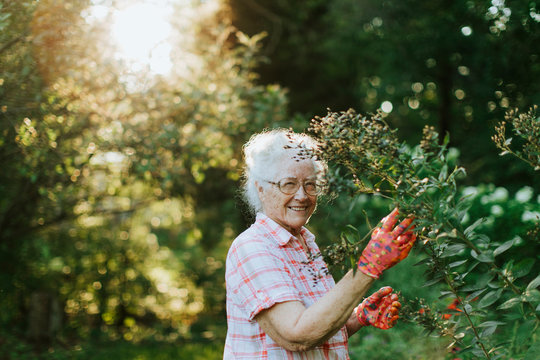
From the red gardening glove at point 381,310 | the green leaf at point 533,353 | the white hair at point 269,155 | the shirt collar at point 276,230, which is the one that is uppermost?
the white hair at point 269,155

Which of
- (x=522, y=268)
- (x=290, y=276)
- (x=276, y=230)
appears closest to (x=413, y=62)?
(x=276, y=230)

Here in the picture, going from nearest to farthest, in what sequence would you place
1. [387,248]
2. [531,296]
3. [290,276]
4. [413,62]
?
[531,296] → [387,248] → [290,276] → [413,62]

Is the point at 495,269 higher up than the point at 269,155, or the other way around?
the point at 269,155

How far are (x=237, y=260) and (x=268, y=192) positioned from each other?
38 cm

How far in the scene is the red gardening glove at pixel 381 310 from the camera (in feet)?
6.22

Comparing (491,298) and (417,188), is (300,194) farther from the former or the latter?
(491,298)

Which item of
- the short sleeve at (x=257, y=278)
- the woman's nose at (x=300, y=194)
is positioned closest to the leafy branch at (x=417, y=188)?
the short sleeve at (x=257, y=278)

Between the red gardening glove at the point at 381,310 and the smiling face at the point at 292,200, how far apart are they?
433 millimetres

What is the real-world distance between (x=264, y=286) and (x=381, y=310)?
1.79ft

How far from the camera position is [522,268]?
1500mm

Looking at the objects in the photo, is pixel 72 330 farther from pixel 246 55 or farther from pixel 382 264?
pixel 382 264

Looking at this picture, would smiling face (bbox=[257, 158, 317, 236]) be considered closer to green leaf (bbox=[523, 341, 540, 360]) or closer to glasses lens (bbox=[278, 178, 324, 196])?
glasses lens (bbox=[278, 178, 324, 196])

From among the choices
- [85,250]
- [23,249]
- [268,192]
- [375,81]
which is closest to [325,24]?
[375,81]

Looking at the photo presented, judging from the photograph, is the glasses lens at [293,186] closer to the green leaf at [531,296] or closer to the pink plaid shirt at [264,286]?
the pink plaid shirt at [264,286]
